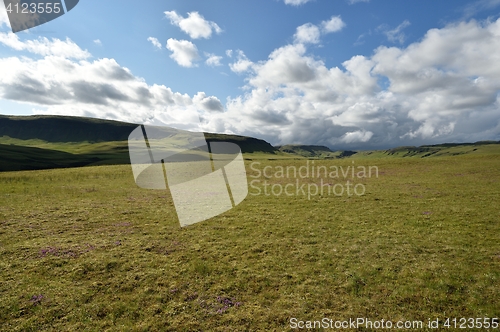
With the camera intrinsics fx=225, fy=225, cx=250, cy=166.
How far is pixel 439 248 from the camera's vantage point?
57.1 feet

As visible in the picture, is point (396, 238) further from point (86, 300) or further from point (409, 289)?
point (86, 300)

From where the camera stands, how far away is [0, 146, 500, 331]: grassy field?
1105cm

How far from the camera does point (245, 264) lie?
15.6m

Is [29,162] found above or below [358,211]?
above

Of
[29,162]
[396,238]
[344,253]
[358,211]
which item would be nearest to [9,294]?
[344,253]

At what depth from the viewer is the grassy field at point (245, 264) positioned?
1105cm

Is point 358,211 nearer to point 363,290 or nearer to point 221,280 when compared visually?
point 363,290

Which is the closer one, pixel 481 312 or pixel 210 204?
pixel 481 312

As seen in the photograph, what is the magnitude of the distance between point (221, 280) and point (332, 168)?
186ft

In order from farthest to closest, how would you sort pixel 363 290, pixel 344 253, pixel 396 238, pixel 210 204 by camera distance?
pixel 210 204 < pixel 396 238 < pixel 344 253 < pixel 363 290

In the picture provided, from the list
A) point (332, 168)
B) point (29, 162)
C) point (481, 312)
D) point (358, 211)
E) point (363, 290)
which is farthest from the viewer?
point (29, 162)

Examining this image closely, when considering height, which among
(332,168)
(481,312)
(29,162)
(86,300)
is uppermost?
(29,162)

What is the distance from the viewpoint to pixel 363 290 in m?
12.7

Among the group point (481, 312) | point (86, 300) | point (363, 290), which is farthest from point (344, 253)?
point (86, 300)
